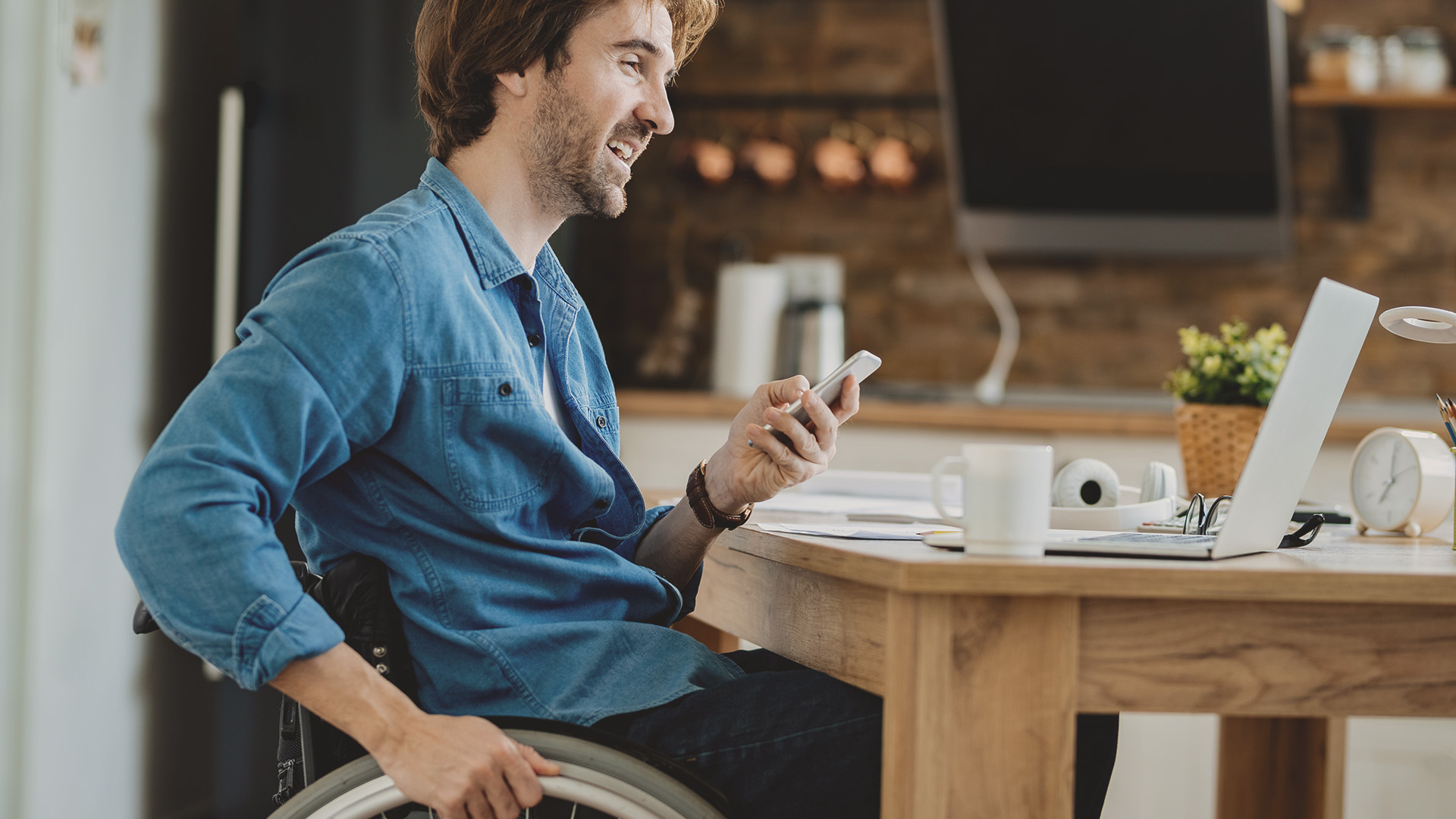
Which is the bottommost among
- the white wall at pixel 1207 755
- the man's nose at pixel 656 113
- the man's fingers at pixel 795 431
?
the white wall at pixel 1207 755

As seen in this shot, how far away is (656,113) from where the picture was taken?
4.17 feet

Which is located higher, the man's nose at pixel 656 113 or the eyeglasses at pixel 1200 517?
the man's nose at pixel 656 113

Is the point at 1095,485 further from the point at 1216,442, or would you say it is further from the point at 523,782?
the point at 523,782

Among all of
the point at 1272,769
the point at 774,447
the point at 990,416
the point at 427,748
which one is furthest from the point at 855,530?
the point at 990,416

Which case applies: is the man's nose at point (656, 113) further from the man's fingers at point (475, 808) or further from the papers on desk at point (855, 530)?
the man's fingers at point (475, 808)

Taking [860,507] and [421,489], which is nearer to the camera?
[421,489]

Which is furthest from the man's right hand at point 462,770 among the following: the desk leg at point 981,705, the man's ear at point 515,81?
the man's ear at point 515,81

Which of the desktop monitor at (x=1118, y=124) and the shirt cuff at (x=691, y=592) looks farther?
the desktop monitor at (x=1118, y=124)

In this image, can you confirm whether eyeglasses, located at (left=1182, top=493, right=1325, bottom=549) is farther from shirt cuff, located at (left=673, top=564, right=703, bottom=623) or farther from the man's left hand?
shirt cuff, located at (left=673, top=564, right=703, bottom=623)

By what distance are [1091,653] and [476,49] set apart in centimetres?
79

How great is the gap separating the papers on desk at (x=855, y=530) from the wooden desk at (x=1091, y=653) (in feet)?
0.43

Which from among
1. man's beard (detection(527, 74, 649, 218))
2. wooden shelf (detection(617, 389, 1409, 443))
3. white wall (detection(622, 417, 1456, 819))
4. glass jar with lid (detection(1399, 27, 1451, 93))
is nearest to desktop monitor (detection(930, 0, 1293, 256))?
glass jar with lid (detection(1399, 27, 1451, 93))

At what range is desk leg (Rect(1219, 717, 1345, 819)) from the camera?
1.50 metres

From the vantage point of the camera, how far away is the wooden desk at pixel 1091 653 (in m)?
0.90
